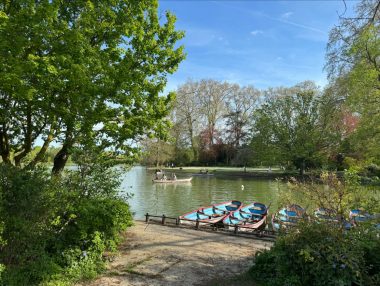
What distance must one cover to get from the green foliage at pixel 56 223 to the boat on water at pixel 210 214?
5.49 m

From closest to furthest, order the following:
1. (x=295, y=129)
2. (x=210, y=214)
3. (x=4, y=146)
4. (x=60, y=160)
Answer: (x=4, y=146)
(x=60, y=160)
(x=210, y=214)
(x=295, y=129)

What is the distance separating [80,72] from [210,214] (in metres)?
10.4

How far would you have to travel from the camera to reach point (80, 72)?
7.21 m

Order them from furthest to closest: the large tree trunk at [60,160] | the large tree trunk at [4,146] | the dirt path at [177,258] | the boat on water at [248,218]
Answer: the boat on water at [248,218], the large tree trunk at [60,160], the large tree trunk at [4,146], the dirt path at [177,258]

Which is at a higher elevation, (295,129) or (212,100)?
(212,100)

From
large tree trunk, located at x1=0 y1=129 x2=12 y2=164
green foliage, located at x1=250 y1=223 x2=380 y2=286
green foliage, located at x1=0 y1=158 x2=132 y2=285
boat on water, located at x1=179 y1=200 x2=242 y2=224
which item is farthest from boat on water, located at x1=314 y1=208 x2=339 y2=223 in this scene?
large tree trunk, located at x1=0 y1=129 x2=12 y2=164

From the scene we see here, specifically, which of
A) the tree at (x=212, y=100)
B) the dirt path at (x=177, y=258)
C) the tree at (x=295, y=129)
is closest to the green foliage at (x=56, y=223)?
the dirt path at (x=177, y=258)

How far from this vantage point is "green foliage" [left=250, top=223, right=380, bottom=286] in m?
4.97

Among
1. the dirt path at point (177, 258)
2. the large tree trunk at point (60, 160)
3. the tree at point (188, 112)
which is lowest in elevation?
the dirt path at point (177, 258)

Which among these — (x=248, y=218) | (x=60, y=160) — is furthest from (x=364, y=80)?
(x=60, y=160)

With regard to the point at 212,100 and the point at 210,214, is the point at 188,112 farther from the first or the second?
the point at 210,214

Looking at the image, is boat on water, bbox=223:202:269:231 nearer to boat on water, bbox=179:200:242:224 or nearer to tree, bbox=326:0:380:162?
boat on water, bbox=179:200:242:224

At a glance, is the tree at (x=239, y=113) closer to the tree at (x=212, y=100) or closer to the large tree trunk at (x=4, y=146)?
the tree at (x=212, y=100)

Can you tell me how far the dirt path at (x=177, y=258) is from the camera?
6.01 metres
